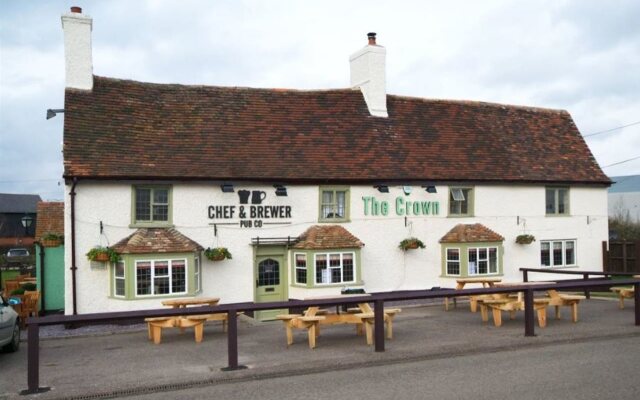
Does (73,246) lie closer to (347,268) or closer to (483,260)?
(347,268)

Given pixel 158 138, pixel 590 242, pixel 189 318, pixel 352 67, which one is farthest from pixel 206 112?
pixel 590 242

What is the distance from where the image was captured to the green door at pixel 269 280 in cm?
1992

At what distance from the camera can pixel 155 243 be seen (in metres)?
18.0

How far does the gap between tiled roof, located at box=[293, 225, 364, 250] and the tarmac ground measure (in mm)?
3304

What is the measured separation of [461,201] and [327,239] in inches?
211

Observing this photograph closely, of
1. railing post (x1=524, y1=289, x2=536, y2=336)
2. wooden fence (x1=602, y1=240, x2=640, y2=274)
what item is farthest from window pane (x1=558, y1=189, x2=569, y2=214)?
railing post (x1=524, y1=289, x2=536, y2=336)

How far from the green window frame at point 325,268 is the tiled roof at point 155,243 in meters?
3.03

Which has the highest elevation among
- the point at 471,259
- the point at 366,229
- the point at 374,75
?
the point at 374,75

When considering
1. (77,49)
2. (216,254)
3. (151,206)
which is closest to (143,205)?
(151,206)

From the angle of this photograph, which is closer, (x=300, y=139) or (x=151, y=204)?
(x=151, y=204)

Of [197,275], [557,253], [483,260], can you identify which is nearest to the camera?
[197,275]

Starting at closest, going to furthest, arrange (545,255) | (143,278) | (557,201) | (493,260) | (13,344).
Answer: (13,344) → (143,278) → (493,260) → (545,255) → (557,201)

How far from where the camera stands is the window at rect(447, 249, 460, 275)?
71.6ft

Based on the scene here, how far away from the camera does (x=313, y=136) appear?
71.7ft
